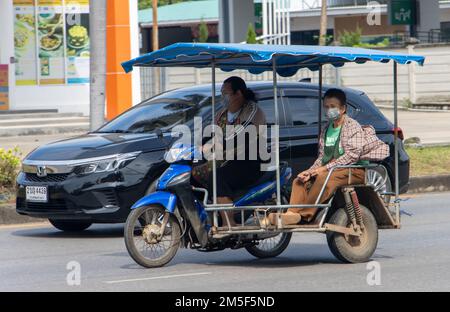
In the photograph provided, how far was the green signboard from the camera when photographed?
46969 mm

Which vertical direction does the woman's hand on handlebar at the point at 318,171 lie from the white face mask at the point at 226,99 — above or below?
below

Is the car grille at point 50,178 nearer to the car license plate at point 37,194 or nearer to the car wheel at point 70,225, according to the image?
the car license plate at point 37,194

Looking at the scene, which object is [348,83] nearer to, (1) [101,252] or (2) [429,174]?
(2) [429,174]

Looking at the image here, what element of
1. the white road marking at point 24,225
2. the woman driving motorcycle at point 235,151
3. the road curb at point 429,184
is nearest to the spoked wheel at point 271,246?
the woman driving motorcycle at point 235,151

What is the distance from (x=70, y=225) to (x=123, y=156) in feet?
5.08

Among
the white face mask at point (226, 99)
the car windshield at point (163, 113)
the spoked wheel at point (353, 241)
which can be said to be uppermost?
the white face mask at point (226, 99)

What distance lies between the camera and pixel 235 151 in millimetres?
10117

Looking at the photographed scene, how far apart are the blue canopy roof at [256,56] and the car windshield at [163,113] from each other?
1618mm

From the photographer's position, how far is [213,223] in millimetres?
9992

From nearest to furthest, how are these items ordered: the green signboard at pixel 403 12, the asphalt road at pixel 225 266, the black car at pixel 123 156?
the asphalt road at pixel 225 266 < the black car at pixel 123 156 < the green signboard at pixel 403 12

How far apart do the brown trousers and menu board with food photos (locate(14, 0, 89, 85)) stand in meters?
22.1

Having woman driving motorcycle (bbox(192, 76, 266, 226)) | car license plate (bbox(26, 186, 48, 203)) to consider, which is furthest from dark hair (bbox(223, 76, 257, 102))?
car license plate (bbox(26, 186, 48, 203))

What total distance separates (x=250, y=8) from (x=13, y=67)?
17.7 meters

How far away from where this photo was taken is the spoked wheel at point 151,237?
31.9ft
